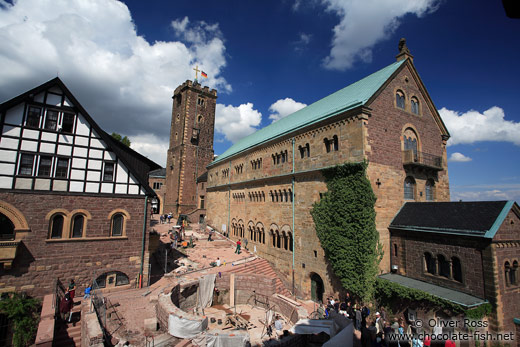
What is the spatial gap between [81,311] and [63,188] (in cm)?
749

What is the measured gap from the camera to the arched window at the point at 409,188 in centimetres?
2103

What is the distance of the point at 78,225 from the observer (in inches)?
680

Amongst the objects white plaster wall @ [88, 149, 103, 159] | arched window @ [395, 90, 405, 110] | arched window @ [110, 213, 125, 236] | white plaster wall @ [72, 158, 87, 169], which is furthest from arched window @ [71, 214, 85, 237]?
arched window @ [395, 90, 405, 110]

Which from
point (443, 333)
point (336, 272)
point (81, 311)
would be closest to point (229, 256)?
point (336, 272)

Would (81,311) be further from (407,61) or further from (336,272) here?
(407,61)

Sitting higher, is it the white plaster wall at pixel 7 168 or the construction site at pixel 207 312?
the white plaster wall at pixel 7 168

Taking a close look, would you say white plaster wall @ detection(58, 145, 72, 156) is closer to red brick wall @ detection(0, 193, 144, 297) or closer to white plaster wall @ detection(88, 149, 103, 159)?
white plaster wall @ detection(88, 149, 103, 159)

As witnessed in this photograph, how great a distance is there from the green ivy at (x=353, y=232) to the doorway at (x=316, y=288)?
2719mm

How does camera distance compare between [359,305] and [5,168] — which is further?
[359,305]

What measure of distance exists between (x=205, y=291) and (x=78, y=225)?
994 cm

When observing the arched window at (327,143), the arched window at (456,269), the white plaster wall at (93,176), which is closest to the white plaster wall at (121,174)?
the white plaster wall at (93,176)

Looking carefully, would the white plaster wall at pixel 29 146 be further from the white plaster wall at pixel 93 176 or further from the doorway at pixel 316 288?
the doorway at pixel 316 288

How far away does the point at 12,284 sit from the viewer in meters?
15.1

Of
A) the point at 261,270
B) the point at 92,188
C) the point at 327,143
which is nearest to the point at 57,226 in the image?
the point at 92,188
